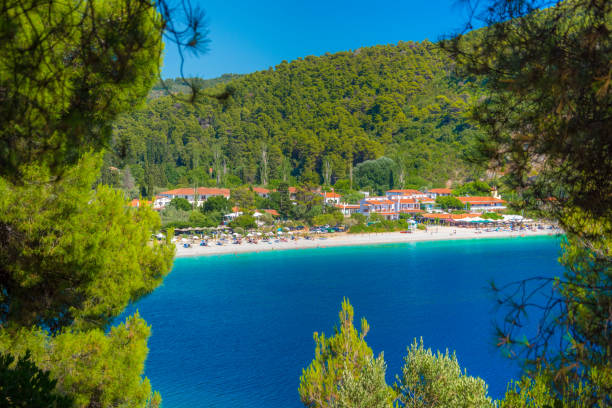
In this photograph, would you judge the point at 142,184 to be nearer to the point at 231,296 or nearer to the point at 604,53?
the point at 231,296

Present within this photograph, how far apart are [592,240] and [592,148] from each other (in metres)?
0.58

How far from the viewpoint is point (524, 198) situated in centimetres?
260

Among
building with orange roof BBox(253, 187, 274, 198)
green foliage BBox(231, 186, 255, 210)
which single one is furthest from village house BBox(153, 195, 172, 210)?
building with orange roof BBox(253, 187, 274, 198)

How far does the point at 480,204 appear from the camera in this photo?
1940 inches

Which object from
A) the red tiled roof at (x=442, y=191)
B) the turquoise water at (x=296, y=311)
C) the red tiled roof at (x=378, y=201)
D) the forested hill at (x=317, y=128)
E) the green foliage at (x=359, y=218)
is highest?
the forested hill at (x=317, y=128)

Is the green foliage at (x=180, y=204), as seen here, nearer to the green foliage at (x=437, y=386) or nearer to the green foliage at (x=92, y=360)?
the green foliage at (x=437, y=386)

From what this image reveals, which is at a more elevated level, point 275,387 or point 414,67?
point 414,67

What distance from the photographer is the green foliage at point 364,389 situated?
21.1 ft

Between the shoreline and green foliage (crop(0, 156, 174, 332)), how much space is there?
94.2ft

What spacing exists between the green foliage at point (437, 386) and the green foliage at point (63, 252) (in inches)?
184

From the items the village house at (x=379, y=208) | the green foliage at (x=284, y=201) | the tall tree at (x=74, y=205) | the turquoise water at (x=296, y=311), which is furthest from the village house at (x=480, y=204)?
the tall tree at (x=74, y=205)

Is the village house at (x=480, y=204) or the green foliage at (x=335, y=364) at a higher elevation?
the village house at (x=480, y=204)

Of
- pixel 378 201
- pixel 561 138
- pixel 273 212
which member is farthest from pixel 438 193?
pixel 561 138

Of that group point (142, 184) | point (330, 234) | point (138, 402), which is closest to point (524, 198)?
point (138, 402)
